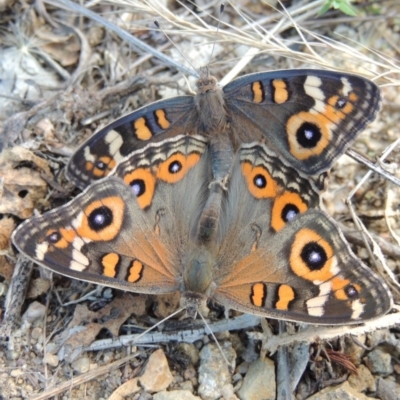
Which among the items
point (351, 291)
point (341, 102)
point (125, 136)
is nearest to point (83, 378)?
point (125, 136)

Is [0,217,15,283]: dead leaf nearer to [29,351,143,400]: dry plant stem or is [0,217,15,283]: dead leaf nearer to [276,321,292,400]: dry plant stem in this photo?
[29,351,143,400]: dry plant stem

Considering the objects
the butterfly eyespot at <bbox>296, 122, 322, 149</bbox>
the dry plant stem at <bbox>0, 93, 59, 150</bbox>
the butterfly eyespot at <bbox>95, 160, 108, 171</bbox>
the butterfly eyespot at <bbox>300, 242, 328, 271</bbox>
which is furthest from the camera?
the dry plant stem at <bbox>0, 93, 59, 150</bbox>

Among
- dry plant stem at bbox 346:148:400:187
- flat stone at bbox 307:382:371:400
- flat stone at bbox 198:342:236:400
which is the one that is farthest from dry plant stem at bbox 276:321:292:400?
dry plant stem at bbox 346:148:400:187

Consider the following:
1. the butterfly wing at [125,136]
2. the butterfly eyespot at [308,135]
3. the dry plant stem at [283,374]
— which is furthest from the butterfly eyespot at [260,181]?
the dry plant stem at [283,374]

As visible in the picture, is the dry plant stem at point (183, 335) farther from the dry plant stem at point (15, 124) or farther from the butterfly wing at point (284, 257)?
the dry plant stem at point (15, 124)

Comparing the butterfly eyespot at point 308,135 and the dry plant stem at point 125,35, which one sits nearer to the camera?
the butterfly eyespot at point 308,135

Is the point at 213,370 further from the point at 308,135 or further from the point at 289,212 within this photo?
the point at 308,135

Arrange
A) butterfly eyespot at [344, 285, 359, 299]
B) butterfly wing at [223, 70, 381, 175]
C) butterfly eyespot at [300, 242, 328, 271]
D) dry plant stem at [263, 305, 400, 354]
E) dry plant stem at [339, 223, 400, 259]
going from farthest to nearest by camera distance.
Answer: dry plant stem at [339, 223, 400, 259], butterfly wing at [223, 70, 381, 175], dry plant stem at [263, 305, 400, 354], butterfly eyespot at [300, 242, 328, 271], butterfly eyespot at [344, 285, 359, 299]
